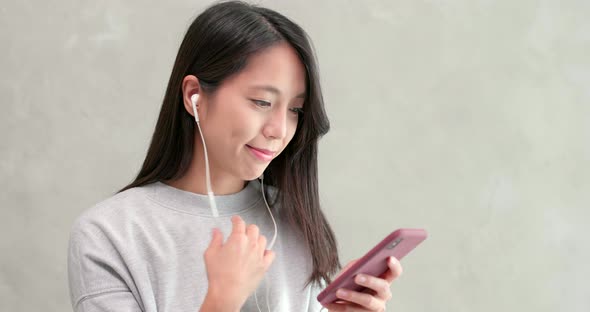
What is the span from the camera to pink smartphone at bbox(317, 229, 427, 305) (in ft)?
4.16

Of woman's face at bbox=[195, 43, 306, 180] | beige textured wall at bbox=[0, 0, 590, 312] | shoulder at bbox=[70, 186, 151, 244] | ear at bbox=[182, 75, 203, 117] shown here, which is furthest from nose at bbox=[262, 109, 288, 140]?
beige textured wall at bbox=[0, 0, 590, 312]

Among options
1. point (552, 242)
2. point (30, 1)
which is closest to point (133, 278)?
point (30, 1)

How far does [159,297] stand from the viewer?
1490 millimetres

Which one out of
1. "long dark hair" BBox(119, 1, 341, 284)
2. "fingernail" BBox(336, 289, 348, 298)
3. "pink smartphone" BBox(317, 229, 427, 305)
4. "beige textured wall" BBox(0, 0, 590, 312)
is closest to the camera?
"pink smartphone" BBox(317, 229, 427, 305)

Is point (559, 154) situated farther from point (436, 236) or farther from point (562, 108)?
point (436, 236)

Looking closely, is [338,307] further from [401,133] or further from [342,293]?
[401,133]

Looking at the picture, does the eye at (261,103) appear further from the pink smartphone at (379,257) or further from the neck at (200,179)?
the pink smartphone at (379,257)

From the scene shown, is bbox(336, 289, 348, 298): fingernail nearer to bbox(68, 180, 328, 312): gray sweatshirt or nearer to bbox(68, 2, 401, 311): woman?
bbox(68, 2, 401, 311): woman

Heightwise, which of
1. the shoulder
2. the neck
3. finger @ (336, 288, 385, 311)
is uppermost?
the neck

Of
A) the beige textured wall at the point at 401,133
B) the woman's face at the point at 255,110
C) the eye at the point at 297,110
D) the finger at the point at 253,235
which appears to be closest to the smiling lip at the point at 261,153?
the woman's face at the point at 255,110

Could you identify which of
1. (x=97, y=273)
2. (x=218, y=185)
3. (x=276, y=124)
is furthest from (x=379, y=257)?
(x=97, y=273)

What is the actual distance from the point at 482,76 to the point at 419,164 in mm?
336

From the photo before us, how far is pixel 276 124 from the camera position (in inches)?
58.0

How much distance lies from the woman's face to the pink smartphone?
0.97ft
